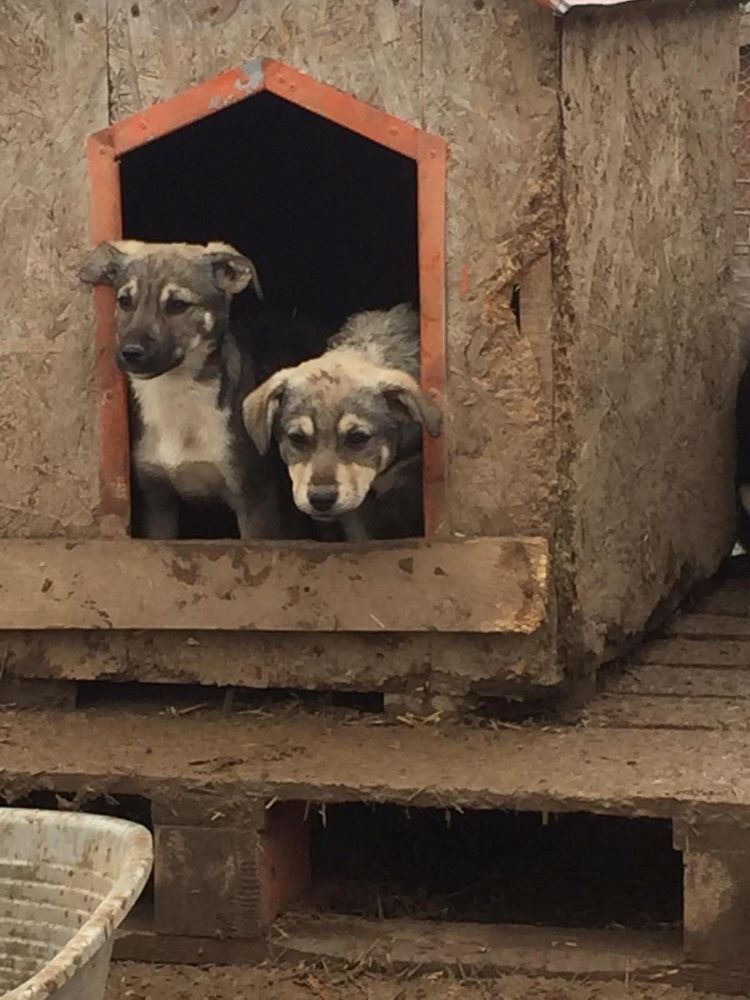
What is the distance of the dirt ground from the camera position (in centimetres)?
315

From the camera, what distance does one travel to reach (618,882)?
3.85 meters

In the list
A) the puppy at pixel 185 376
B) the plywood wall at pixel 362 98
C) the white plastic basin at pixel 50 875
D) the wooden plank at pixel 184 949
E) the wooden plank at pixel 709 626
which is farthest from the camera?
the wooden plank at pixel 709 626

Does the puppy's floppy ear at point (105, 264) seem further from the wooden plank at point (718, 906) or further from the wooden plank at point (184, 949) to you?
the wooden plank at point (718, 906)

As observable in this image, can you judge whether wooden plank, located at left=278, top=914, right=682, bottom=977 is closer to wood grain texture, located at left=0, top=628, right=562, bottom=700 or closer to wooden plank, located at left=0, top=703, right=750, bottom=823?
wooden plank, located at left=0, top=703, right=750, bottom=823

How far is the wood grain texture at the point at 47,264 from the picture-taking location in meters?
3.82

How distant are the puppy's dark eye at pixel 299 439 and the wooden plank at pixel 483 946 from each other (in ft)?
3.35

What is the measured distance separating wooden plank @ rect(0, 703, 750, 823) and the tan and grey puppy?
516 millimetres

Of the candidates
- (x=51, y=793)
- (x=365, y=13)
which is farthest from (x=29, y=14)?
(x=51, y=793)

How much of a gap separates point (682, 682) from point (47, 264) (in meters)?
1.85

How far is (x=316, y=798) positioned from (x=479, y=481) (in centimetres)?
83

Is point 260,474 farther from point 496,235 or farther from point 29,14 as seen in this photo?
point 29,14

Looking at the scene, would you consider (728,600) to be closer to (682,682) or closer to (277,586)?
(682,682)

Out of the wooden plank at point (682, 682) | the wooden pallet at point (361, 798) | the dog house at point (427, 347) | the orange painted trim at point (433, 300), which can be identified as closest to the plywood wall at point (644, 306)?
the dog house at point (427, 347)

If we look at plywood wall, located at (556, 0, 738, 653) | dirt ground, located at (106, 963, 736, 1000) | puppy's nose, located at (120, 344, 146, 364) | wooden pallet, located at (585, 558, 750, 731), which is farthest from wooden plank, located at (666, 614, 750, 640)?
puppy's nose, located at (120, 344, 146, 364)
